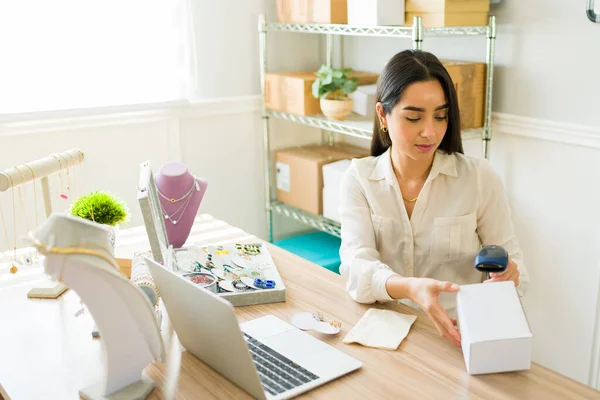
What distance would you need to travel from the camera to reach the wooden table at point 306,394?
1.21 meters

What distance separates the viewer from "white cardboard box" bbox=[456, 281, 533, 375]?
1.23 m

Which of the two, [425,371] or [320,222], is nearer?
[425,371]

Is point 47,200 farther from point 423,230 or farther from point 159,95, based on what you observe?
point 159,95

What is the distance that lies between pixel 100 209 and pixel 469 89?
1461 millimetres

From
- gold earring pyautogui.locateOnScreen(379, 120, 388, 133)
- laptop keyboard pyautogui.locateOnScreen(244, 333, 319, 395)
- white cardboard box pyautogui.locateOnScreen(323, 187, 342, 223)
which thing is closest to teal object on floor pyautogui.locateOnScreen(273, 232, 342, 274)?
white cardboard box pyautogui.locateOnScreen(323, 187, 342, 223)

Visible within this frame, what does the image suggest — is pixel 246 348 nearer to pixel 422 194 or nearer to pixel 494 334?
pixel 494 334

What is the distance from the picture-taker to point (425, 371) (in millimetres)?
1274

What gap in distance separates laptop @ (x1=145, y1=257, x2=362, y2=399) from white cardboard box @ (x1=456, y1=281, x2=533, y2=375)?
0.72ft

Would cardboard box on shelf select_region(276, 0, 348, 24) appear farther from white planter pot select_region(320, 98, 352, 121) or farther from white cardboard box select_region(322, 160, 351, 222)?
white cardboard box select_region(322, 160, 351, 222)

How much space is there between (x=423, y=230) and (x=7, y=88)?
72.1 inches

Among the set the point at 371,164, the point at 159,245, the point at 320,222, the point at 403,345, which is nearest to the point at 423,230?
the point at 371,164

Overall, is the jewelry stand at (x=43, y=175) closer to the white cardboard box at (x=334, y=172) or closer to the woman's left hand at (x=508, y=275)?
the woman's left hand at (x=508, y=275)

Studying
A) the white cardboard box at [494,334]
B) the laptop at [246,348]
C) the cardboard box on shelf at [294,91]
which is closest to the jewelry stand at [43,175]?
the laptop at [246,348]

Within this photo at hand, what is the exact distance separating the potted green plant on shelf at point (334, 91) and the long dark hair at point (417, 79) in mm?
1057
